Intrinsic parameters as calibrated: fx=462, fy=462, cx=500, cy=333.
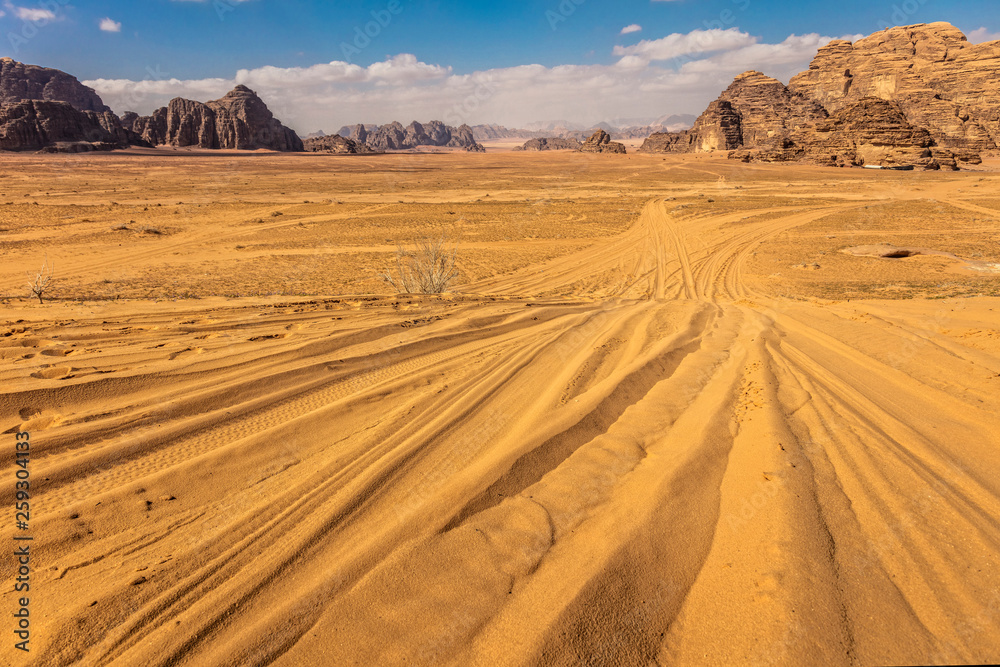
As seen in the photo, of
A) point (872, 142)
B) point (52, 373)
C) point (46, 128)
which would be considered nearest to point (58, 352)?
point (52, 373)

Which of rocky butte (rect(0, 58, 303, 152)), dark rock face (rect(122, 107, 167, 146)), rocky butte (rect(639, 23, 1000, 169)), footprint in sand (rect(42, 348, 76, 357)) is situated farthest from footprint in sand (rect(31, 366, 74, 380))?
dark rock face (rect(122, 107, 167, 146))

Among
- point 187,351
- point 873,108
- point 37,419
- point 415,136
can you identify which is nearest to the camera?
point 37,419

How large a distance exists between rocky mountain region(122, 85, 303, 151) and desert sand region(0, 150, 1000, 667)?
4147 inches

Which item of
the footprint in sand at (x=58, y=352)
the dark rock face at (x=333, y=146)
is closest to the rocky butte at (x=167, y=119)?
the dark rock face at (x=333, y=146)

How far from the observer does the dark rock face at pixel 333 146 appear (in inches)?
3962

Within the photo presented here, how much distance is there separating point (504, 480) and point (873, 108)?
72.8 m

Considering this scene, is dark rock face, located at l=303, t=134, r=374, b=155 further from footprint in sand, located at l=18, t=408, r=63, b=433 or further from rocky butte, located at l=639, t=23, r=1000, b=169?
footprint in sand, located at l=18, t=408, r=63, b=433

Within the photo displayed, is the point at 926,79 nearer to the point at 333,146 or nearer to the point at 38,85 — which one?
the point at 333,146

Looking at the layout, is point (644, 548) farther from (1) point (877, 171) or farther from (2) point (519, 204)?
(1) point (877, 171)

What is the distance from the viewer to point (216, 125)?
93.5m

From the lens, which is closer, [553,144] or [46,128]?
[46,128]

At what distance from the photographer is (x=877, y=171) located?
1932 inches

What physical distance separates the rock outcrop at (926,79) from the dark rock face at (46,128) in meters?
123

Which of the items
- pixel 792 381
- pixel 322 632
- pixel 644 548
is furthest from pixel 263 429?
pixel 792 381
